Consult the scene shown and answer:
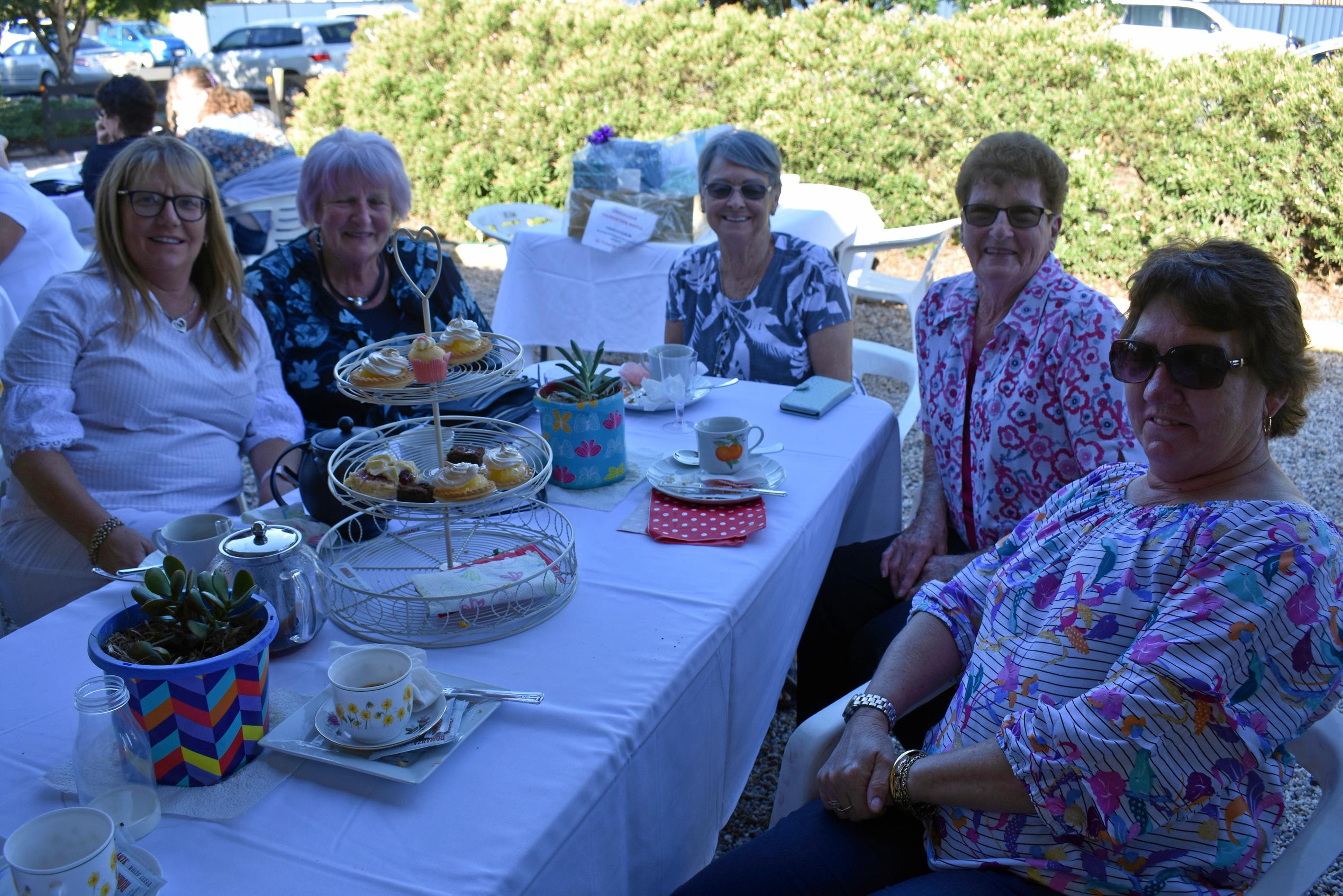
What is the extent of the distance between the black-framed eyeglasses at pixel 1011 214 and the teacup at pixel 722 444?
0.77 m

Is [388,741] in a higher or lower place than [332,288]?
lower

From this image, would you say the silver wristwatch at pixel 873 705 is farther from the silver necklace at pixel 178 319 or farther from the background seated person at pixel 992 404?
the silver necklace at pixel 178 319

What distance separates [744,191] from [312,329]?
4.25 ft

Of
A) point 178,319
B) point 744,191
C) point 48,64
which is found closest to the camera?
point 178,319

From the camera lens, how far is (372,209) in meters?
2.62

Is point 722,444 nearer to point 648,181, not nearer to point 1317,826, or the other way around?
point 1317,826

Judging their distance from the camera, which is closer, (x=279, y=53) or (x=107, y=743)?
(x=107, y=743)

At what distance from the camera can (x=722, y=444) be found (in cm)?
191

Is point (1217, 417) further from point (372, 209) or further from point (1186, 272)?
point (372, 209)

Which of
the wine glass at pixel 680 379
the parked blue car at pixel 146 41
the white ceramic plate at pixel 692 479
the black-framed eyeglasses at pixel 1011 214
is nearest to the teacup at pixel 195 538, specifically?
the white ceramic plate at pixel 692 479

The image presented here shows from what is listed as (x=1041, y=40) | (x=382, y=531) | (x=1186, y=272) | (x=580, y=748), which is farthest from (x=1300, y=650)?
(x=1041, y=40)

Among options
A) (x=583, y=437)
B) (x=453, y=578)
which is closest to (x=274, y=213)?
(x=583, y=437)

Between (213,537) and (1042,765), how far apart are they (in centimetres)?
124

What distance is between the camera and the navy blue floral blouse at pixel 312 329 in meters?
2.56
